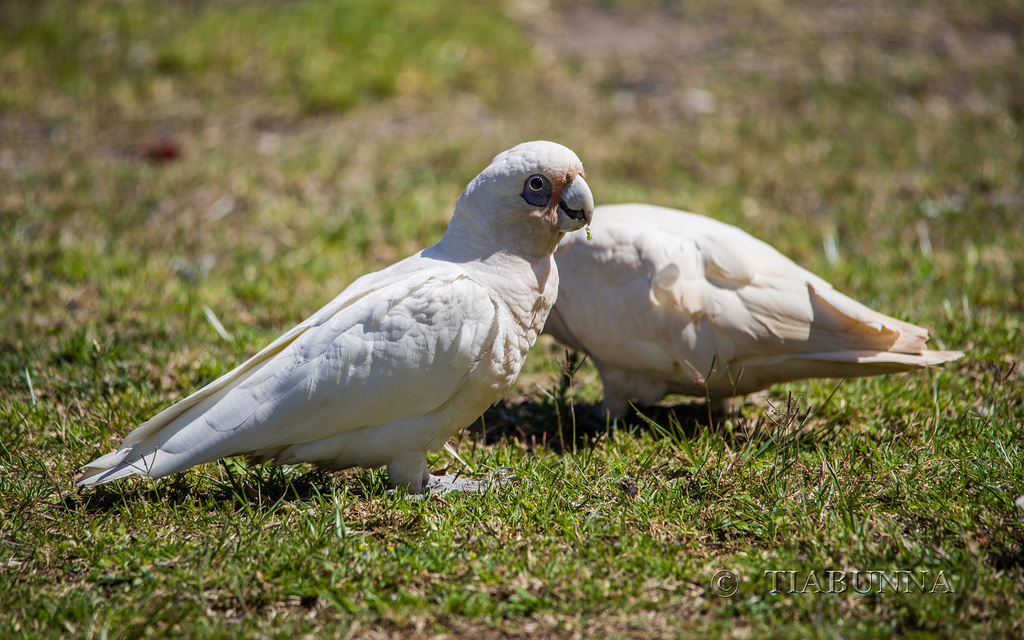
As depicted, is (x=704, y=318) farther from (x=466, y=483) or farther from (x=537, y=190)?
(x=466, y=483)

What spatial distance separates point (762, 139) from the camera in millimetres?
6840

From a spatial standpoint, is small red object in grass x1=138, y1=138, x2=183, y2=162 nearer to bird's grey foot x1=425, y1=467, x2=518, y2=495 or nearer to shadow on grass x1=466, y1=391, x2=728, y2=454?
shadow on grass x1=466, y1=391, x2=728, y2=454

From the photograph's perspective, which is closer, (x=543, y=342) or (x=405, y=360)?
(x=405, y=360)

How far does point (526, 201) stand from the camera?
285 cm

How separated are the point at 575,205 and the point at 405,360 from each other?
30.9 inches

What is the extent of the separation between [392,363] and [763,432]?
150cm

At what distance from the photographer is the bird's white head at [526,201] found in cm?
282

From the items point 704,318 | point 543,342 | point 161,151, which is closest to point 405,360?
point 704,318

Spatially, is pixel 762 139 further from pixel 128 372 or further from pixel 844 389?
pixel 128 372

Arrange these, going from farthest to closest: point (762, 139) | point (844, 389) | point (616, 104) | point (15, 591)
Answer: point (616, 104) < point (762, 139) < point (844, 389) < point (15, 591)

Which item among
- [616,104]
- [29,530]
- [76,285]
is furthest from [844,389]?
[616,104]

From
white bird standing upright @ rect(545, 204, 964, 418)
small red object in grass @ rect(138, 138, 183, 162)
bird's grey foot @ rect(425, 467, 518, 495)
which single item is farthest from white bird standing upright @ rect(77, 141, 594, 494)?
small red object in grass @ rect(138, 138, 183, 162)

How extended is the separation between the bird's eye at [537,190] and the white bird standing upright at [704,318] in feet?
2.58

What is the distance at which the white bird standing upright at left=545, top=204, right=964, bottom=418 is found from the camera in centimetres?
Result: 330
